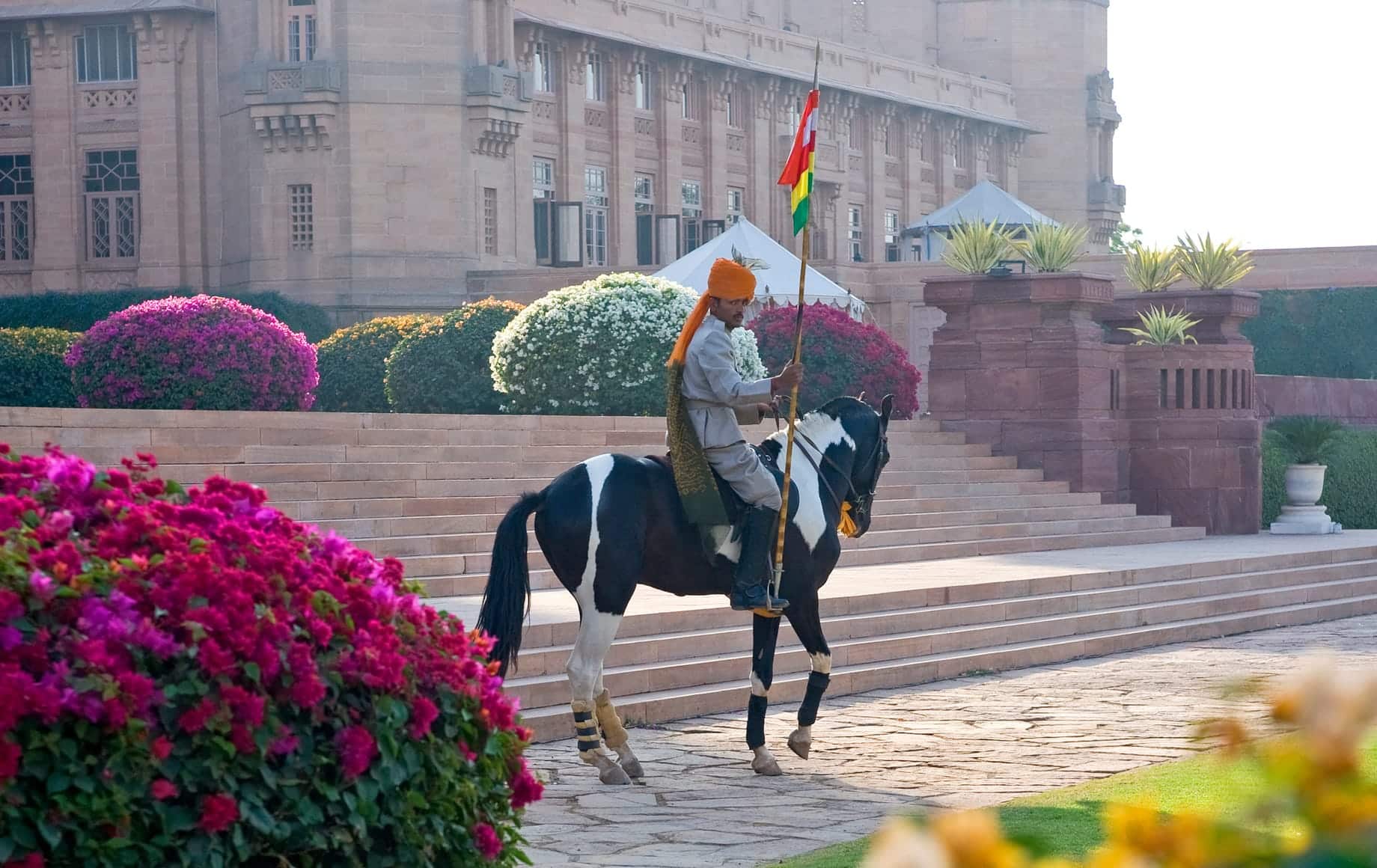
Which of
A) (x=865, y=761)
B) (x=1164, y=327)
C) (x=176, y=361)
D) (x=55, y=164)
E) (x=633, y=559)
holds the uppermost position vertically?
(x=55, y=164)

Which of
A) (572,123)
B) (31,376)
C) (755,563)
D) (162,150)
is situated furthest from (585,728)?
(572,123)

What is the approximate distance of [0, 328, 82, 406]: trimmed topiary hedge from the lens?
2489 centimetres

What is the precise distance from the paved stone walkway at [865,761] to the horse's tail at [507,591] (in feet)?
2.56

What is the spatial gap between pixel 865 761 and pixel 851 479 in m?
1.49

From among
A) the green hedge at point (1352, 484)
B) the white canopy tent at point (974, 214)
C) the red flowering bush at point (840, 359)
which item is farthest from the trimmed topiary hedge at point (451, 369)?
the white canopy tent at point (974, 214)

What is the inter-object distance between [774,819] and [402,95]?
4176 centimetres

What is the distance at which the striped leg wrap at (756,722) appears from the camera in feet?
32.1

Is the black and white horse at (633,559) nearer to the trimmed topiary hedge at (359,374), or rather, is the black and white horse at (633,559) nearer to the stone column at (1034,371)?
the stone column at (1034,371)

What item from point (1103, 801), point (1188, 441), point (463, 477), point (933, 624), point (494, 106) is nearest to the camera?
point (1103, 801)

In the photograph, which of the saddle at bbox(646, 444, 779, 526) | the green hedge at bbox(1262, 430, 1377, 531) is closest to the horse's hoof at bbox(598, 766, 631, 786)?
the saddle at bbox(646, 444, 779, 526)

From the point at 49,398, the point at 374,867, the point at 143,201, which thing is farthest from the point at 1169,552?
the point at 143,201

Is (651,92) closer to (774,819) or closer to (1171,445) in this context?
(1171,445)

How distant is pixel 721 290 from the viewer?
9.45 meters

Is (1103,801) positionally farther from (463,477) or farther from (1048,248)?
(1048,248)
